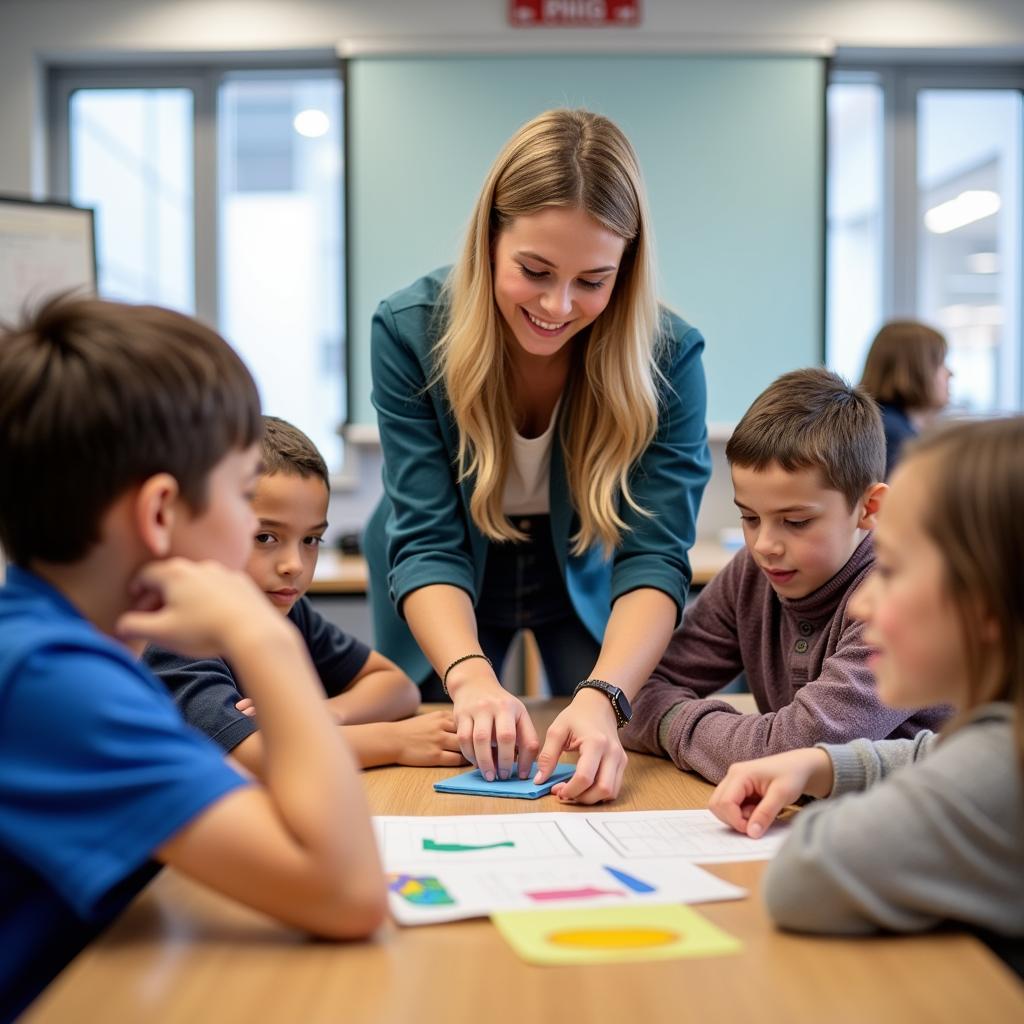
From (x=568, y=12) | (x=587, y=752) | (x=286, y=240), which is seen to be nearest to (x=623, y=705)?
(x=587, y=752)

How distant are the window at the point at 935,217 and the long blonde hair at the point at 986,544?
371 cm

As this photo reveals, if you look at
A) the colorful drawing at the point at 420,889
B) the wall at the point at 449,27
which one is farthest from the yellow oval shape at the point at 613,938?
the wall at the point at 449,27

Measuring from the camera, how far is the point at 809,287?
13.7ft

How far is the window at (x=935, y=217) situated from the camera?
4418 millimetres

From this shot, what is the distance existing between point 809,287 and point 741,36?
91 cm

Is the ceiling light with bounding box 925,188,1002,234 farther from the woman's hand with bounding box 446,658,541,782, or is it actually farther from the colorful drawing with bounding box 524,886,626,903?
the colorful drawing with bounding box 524,886,626,903

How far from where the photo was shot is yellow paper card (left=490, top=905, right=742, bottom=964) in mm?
744

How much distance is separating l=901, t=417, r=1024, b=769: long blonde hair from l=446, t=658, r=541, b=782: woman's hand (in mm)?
542

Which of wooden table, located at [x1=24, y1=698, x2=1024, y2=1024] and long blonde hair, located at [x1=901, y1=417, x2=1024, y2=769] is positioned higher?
long blonde hair, located at [x1=901, y1=417, x2=1024, y2=769]

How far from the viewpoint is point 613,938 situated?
0.77 metres

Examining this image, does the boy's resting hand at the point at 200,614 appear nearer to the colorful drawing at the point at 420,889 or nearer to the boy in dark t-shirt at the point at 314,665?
the colorful drawing at the point at 420,889

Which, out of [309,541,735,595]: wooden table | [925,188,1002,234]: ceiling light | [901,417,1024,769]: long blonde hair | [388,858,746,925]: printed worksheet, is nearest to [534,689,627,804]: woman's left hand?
[388,858,746,925]: printed worksheet

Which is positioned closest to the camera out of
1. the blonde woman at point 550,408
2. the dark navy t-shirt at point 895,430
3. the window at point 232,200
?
the blonde woman at point 550,408

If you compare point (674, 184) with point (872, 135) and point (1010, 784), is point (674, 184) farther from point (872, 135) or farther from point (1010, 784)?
point (1010, 784)
